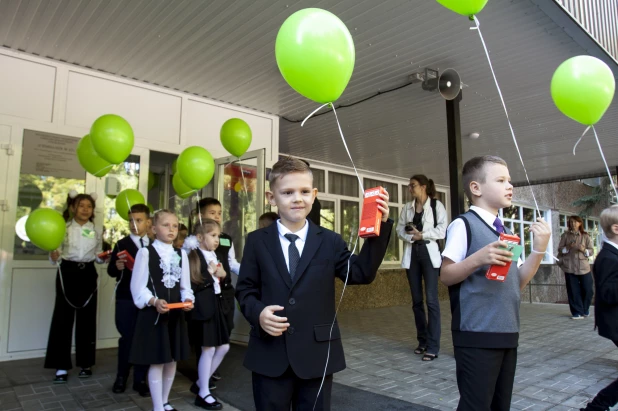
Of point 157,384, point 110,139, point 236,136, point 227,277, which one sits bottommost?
point 157,384

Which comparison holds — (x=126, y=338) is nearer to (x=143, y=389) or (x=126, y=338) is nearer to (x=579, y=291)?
(x=143, y=389)

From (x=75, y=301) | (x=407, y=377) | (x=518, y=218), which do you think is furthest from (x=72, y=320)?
(x=518, y=218)

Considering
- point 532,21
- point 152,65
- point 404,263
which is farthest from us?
point 152,65

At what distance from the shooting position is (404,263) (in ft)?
16.1

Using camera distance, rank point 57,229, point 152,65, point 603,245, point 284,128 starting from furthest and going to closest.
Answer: point 284,128 < point 152,65 < point 57,229 < point 603,245

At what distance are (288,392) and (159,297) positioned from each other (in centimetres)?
173

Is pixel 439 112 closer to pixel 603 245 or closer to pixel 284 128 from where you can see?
pixel 284 128

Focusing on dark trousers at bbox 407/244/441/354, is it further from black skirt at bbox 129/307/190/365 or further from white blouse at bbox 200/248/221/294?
black skirt at bbox 129/307/190/365

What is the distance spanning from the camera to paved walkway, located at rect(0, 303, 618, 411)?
3.36 m

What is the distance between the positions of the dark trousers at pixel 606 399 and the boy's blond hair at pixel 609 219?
90 centimetres

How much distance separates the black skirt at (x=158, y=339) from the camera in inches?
115

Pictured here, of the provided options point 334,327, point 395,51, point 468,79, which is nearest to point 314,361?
point 334,327

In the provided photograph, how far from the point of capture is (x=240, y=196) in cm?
619

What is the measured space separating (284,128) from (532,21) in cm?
448
